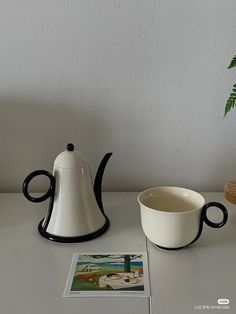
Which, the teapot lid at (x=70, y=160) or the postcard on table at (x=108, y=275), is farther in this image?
the teapot lid at (x=70, y=160)

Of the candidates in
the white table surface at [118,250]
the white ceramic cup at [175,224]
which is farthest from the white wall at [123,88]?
the white ceramic cup at [175,224]

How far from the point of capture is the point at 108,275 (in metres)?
0.64

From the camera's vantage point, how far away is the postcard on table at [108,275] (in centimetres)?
60

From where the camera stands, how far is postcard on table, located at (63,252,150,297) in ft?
1.95

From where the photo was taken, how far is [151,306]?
56 centimetres

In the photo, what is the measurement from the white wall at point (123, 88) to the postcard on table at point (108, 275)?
1.08 ft

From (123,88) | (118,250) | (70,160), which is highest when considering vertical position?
(123,88)

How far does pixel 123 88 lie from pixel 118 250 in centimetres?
39

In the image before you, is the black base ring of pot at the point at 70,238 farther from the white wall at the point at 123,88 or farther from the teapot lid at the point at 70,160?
the white wall at the point at 123,88

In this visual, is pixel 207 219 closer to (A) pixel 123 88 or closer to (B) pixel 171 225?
(B) pixel 171 225

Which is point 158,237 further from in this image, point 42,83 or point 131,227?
point 42,83

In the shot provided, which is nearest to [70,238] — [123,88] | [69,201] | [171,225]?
[69,201]

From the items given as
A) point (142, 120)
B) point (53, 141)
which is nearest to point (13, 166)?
point (53, 141)

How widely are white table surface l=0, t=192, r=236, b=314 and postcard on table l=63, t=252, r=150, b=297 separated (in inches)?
0.5
